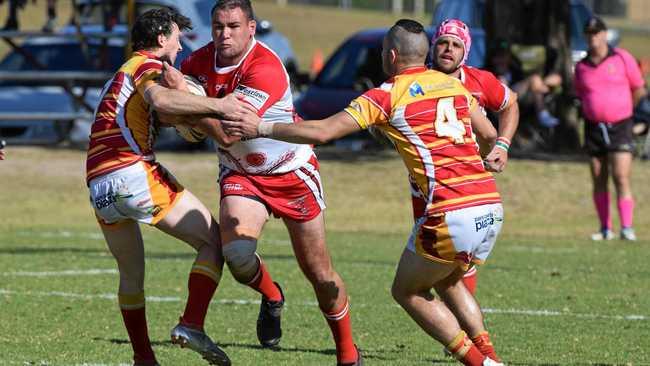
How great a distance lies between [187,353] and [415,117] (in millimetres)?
2389

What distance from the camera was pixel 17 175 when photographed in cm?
2059

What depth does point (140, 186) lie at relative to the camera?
24.3 ft

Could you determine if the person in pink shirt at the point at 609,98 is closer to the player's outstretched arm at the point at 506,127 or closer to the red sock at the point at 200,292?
the player's outstretched arm at the point at 506,127

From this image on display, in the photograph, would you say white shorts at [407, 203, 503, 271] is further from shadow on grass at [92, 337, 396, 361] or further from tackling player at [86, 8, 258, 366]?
shadow on grass at [92, 337, 396, 361]

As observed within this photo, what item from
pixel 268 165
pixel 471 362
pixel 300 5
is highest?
pixel 268 165

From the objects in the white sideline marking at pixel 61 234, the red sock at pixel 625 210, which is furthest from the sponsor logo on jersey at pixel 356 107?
the white sideline marking at pixel 61 234

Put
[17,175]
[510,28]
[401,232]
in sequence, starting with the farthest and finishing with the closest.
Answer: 1. [510,28]
2. [17,175]
3. [401,232]

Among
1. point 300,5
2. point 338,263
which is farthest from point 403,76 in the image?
point 300,5

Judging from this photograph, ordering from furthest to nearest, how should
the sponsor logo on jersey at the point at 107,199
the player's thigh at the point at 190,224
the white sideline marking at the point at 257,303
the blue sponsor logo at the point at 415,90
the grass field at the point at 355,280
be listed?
the white sideline marking at the point at 257,303 < the grass field at the point at 355,280 < the player's thigh at the point at 190,224 < the sponsor logo on jersey at the point at 107,199 < the blue sponsor logo at the point at 415,90

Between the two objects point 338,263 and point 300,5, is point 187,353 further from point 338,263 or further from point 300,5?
point 300,5

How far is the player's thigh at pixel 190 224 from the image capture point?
7.49 meters

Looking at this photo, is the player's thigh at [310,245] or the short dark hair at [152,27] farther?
the player's thigh at [310,245]

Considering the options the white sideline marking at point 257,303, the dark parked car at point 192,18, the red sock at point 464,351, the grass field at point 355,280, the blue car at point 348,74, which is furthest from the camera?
the blue car at point 348,74

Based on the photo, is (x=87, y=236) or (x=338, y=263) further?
(x=87, y=236)
